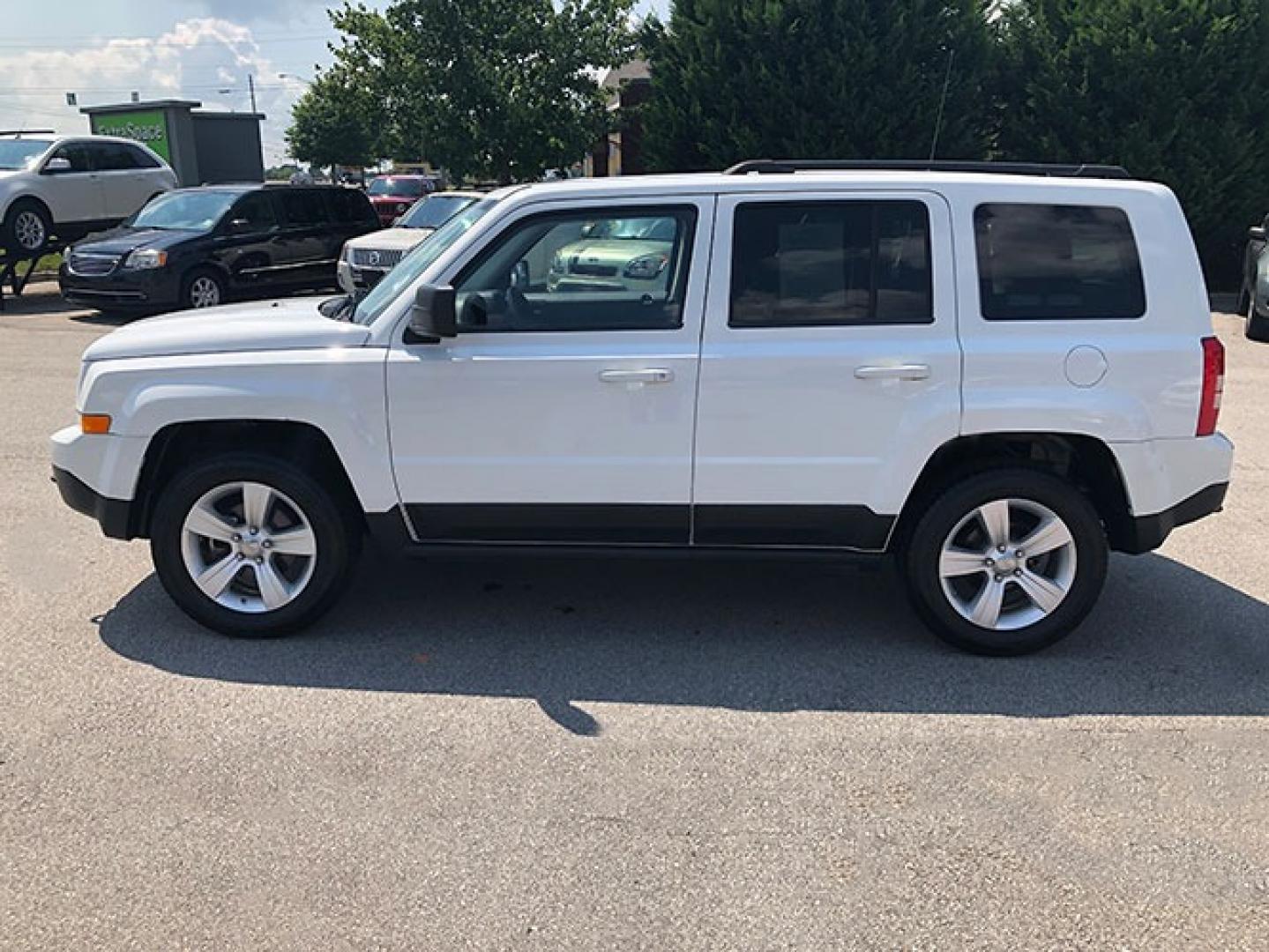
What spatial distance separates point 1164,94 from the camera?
15430mm

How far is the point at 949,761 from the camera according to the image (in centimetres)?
355

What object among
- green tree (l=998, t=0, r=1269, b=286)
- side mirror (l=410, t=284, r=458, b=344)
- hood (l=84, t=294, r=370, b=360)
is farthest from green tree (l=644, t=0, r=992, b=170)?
side mirror (l=410, t=284, r=458, b=344)

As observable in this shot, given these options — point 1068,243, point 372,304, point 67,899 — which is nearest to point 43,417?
point 372,304

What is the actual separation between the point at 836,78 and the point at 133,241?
10085 mm

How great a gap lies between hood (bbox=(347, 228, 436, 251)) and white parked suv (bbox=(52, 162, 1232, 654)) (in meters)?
7.93

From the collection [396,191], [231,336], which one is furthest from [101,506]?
[396,191]

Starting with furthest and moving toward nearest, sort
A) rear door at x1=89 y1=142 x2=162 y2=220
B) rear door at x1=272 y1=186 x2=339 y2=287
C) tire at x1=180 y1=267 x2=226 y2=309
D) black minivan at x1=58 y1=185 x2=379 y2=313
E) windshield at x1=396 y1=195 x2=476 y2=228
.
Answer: rear door at x1=89 y1=142 x2=162 y2=220, rear door at x1=272 y1=186 x2=339 y2=287, windshield at x1=396 y1=195 x2=476 y2=228, tire at x1=180 y1=267 x2=226 y2=309, black minivan at x1=58 y1=185 x2=379 y2=313

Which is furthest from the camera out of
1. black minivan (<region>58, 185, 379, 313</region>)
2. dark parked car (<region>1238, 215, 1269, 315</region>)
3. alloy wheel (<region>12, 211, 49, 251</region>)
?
alloy wheel (<region>12, 211, 49, 251</region>)

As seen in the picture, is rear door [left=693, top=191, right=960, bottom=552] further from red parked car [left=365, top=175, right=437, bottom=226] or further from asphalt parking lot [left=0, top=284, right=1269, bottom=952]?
red parked car [left=365, top=175, right=437, bottom=226]

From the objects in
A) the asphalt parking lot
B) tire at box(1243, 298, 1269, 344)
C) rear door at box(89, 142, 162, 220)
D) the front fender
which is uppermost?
rear door at box(89, 142, 162, 220)

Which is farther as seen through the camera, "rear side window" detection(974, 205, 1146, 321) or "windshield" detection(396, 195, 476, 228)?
"windshield" detection(396, 195, 476, 228)

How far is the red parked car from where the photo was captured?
28.5 metres

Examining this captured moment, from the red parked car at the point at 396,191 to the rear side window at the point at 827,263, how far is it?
2544cm

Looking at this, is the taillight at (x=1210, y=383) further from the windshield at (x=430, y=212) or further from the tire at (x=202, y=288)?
the tire at (x=202, y=288)
